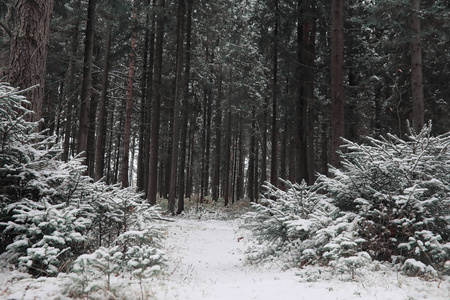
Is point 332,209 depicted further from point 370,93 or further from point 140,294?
point 370,93

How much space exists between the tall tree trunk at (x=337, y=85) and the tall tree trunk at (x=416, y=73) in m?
3.02

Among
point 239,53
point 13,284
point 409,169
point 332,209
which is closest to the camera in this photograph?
point 13,284

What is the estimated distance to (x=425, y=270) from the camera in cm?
439

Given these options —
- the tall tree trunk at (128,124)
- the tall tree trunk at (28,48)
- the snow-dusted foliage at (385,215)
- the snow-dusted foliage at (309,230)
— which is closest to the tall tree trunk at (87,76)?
the tall tree trunk at (128,124)

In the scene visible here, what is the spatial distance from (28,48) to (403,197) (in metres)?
7.42

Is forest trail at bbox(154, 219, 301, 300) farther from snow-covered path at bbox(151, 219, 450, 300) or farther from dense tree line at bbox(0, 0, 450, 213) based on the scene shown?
dense tree line at bbox(0, 0, 450, 213)

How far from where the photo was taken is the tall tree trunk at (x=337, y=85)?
29.0 ft

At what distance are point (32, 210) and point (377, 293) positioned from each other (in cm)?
483

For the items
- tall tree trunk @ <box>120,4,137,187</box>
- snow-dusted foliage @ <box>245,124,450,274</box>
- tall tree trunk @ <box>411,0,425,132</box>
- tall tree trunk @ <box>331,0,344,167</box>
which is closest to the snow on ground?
snow-dusted foliage @ <box>245,124,450,274</box>

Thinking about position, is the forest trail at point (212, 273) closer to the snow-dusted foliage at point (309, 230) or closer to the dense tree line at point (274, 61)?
the snow-dusted foliage at point (309, 230)

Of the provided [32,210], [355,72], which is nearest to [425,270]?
[32,210]

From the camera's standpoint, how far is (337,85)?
902 cm

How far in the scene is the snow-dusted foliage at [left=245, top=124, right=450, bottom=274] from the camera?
4852mm

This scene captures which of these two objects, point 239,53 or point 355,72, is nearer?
point 355,72
